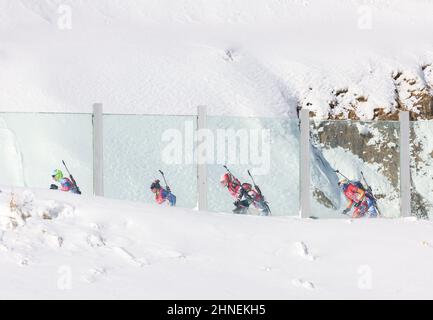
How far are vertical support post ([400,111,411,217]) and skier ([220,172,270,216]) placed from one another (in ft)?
6.41

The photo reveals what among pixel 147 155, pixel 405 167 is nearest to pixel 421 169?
pixel 405 167

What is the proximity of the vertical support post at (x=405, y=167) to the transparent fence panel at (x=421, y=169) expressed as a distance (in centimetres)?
22

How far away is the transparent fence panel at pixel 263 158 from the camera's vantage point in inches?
488

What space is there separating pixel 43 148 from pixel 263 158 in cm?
303

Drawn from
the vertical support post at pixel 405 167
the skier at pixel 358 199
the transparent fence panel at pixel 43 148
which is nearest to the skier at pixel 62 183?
the transparent fence panel at pixel 43 148

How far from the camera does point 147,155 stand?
1270cm

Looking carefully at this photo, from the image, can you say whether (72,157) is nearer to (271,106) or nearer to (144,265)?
(144,265)

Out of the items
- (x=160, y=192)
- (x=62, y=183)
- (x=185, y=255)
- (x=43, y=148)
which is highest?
(x=43, y=148)

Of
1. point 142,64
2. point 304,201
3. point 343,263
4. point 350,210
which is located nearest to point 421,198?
point 350,210

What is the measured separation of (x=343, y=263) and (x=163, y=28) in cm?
1745

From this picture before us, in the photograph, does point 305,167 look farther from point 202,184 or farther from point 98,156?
point 98,156

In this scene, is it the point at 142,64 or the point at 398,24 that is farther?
the point at 398,24

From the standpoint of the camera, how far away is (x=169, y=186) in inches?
490

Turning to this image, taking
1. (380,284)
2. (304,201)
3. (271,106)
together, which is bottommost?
(380,284)
